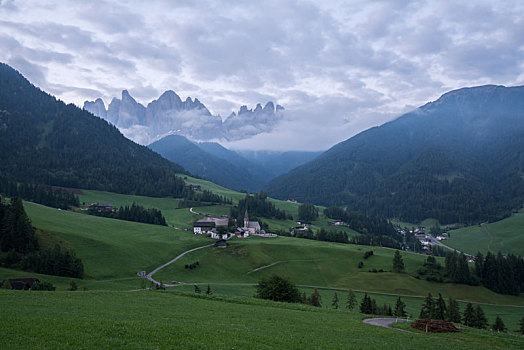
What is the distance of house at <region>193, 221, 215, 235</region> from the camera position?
13425cm

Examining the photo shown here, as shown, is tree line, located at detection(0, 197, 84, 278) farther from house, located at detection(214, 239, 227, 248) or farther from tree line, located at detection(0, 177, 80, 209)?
tree line, located at detection(0, 177, 80, 209)

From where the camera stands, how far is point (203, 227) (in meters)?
136

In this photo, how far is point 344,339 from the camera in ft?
81.2

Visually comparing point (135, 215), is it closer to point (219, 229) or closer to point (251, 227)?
point (219, 229)

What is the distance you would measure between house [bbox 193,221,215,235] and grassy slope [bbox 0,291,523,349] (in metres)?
94.2

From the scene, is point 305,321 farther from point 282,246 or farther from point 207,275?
point 282,246

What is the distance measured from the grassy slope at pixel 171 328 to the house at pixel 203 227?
94.2 meters

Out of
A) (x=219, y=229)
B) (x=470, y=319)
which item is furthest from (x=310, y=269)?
(x=470, y=319)

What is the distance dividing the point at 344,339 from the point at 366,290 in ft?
247

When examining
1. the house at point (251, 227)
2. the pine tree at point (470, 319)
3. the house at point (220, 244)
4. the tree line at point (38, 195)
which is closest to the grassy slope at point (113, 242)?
the house at point (220, 244)

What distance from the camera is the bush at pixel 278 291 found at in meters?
57.7

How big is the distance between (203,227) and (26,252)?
6956 centimetres

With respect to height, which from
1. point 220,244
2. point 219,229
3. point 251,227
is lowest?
point 220,244

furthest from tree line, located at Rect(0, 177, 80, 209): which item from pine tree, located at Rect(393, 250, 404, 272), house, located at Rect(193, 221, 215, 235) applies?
pine tree, located at Rect(393, 250, 404, 272)
